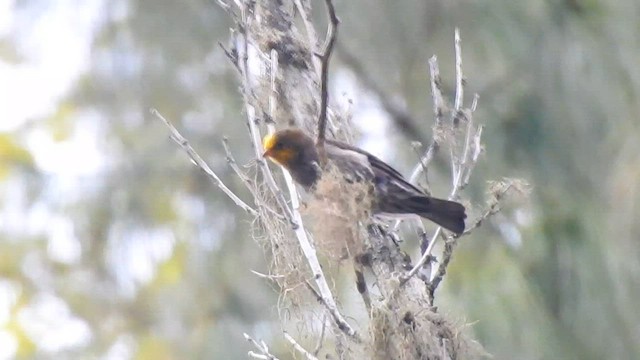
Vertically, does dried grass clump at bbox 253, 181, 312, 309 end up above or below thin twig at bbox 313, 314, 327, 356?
above

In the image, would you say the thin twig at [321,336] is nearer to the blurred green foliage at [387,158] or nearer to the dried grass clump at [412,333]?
the dried grass clump at [412,333]

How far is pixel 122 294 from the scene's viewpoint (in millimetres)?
5863

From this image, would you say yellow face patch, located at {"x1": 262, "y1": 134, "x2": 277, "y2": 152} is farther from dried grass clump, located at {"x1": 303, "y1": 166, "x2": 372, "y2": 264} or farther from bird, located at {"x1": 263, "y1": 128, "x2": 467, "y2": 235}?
dried grass clump, located at {"x1": 303, "y1": 166, "x2": 372, "y2": 264}

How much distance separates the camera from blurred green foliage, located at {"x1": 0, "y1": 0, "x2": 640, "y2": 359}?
3553 millimetres

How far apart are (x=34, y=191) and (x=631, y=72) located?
265cm

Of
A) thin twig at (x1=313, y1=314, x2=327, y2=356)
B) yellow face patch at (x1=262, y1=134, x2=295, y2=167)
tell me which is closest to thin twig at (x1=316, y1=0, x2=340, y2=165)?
yellow face patch at (x1=262, y1=134, x2=295, y2=167)

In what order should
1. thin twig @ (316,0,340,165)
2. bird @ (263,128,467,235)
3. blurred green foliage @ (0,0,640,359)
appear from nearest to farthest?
thin twig @ (316,0,340,165), bird @ (263,128,467,235), blurred green foliage @ (0,0,640,359)

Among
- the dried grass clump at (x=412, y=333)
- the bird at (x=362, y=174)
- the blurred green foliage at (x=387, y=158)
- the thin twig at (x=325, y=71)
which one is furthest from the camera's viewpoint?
the blurred green foliage at (x=387, y=158)

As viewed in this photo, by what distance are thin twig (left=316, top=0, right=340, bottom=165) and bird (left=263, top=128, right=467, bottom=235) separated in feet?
0.32

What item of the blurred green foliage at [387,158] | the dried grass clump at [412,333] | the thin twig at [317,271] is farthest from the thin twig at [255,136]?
the blurred green foliage at [387,158]

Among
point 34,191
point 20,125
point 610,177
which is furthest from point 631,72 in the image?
point 20,125

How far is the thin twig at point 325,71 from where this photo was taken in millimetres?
2141

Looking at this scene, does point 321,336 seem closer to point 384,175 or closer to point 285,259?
point 285,259

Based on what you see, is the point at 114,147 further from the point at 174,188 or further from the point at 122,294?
the point at 122,294
